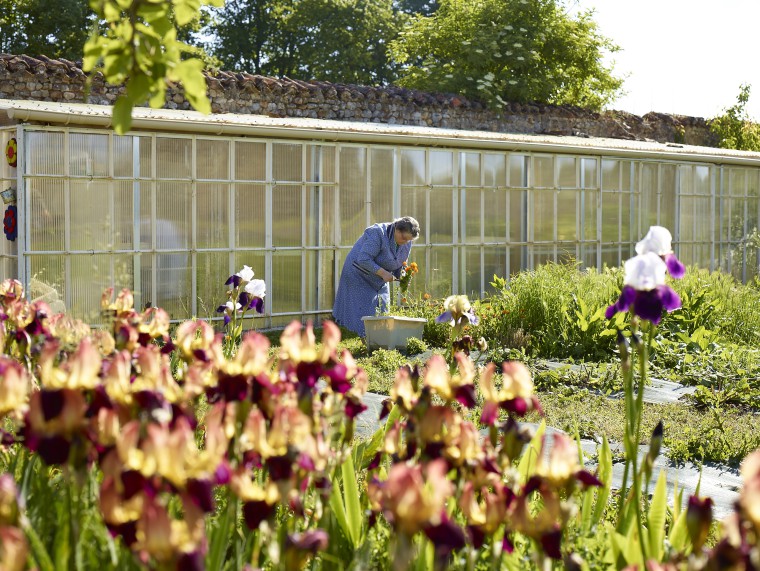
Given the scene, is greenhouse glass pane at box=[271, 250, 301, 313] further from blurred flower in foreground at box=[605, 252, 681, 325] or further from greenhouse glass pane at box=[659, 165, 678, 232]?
blurred flower in foreground at box=[605, 252, 681, 325]

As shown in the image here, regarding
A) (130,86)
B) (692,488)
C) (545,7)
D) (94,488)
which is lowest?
→ (692,488)

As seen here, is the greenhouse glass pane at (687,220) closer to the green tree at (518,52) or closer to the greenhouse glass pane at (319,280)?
the greenhouse glass pane at (319,280)

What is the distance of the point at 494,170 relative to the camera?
1129 centimetres

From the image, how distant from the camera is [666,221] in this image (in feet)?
43.9

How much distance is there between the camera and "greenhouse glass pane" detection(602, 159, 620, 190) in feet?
40.9

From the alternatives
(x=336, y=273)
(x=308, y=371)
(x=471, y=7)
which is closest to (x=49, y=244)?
(x=336, y=273)

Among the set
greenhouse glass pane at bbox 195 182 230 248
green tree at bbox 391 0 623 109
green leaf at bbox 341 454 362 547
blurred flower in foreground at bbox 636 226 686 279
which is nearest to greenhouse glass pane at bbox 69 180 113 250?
greenhouse glass pane at bbox 195 182 230 248

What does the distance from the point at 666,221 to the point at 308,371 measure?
40.7ft

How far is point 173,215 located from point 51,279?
4.24ft

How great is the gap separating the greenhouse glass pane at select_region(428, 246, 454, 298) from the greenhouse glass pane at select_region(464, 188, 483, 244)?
0.33 meters

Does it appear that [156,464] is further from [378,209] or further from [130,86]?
[378,209]

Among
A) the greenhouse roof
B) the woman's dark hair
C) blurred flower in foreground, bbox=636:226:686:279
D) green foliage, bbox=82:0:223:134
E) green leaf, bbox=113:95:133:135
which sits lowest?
blurred flower in foreground, bbox=636:226:686:279

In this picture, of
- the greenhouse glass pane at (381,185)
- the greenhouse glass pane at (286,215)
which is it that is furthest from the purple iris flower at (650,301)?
the greenhouse glass pane at (381,185)

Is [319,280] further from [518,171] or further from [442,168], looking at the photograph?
[518,171]
